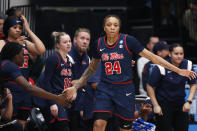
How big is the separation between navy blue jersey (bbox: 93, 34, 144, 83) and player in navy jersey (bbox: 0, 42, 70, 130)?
78 cm

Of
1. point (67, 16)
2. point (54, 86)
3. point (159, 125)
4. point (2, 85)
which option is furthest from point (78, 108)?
point (67, 16)

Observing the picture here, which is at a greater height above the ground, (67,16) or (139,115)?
(67,16)

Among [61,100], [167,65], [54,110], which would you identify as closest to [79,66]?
[54,110]

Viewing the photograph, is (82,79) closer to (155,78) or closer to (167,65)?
(167,65)

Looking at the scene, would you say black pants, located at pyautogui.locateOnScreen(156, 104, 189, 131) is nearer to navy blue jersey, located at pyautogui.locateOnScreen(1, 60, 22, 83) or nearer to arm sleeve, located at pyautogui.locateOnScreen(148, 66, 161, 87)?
arm sleeve, located at pyautogui.locateOnScreen(148, 66, 161, 87)

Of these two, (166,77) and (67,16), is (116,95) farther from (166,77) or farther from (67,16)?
(67,16)

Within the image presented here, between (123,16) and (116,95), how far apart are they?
23.2 feet

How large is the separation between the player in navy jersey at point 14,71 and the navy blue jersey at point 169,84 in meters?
2.38

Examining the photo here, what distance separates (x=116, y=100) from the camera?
22.7 feet

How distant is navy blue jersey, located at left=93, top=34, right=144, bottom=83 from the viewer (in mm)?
6918

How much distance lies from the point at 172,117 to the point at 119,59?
2150 mm

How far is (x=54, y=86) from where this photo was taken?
799 centimetres

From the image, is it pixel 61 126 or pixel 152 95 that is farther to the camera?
pixel 152 95

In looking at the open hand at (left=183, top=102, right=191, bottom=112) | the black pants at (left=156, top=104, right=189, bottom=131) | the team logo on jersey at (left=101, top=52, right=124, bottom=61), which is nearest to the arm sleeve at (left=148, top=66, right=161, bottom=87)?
the black pants at (left=156, top=104, right=189, bottom=131)
